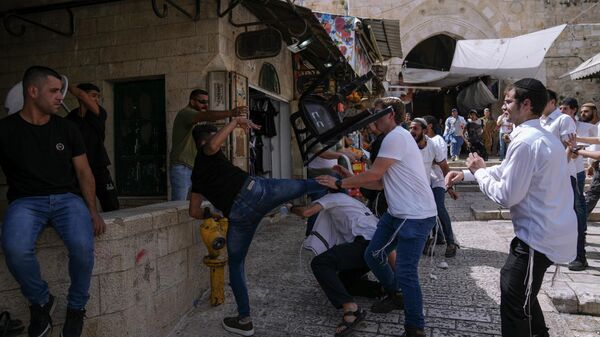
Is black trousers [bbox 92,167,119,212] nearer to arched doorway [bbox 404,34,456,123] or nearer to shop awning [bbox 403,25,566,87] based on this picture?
shop awning [bbox 403,25,566,87]

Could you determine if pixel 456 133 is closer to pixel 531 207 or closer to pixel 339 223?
pixel 339 223

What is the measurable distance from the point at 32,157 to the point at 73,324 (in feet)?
3.67

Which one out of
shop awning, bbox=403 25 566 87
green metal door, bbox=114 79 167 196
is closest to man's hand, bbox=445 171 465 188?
green metal door, bbox=114 79 167 196

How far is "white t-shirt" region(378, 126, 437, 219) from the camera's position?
118 inches

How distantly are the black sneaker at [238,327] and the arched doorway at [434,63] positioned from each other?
18087 millimetres

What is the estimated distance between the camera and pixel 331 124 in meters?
2.91

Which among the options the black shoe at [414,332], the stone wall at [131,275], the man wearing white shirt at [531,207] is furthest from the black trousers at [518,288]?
the stone wall at [131,275]

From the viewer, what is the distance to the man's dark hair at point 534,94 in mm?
2518

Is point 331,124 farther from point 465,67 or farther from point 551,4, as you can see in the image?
point 551,4

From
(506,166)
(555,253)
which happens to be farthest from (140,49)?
(555,253)

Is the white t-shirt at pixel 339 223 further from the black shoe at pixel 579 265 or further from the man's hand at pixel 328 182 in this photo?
the black shoe at pixel 579 265

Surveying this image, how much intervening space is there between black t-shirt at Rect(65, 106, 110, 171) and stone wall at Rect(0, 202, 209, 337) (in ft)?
2.68

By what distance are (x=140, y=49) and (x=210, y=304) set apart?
13.2ft

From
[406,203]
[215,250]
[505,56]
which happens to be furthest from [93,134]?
[505,56]
